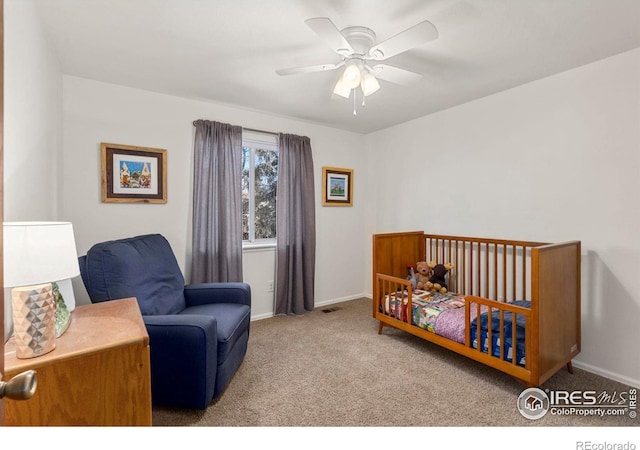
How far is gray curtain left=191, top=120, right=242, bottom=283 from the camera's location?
3.02 m

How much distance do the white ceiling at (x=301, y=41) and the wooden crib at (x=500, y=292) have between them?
1.34 metres

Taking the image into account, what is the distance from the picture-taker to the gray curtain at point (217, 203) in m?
3.02

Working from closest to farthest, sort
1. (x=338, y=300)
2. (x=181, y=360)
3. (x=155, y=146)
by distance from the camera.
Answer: (x=181, y=360) < (x=155, y=146) < (x=338, y=300)

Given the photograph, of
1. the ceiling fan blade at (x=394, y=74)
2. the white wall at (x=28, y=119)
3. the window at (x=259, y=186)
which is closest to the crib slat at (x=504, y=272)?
the ceiling fan blade at (x=394, y=74)

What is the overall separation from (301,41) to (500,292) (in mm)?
2710

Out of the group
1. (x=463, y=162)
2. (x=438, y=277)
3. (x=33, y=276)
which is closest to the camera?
(x=33, y=276)

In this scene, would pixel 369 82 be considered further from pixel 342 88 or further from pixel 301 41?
pixel 301 41

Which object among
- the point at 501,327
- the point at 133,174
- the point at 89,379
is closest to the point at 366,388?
the point at 501,327

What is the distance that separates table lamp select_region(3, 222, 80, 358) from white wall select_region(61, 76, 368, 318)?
1666 millimetres

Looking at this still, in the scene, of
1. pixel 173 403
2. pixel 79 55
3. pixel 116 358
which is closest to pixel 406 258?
pixel 173 403

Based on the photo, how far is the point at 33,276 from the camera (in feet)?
3.66

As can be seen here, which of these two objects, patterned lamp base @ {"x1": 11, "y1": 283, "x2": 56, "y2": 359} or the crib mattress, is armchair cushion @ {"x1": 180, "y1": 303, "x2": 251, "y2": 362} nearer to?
patterned lamp base @ {"x1": 11, "y1": 283, "x2": 56, "y2": 359}

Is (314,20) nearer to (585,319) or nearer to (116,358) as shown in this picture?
(116,358)

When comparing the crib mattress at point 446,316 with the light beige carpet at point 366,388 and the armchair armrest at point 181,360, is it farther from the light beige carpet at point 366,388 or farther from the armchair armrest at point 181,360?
the armchair armrest at point 181,360
